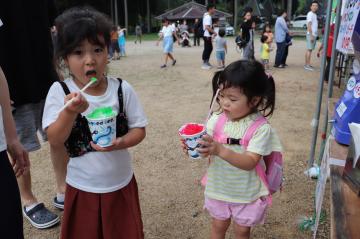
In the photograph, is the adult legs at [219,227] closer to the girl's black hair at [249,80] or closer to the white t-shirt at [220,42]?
the girl's black hair at [249,80]

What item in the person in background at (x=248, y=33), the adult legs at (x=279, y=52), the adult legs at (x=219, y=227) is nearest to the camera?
the adult legs at (x=219, y=227)

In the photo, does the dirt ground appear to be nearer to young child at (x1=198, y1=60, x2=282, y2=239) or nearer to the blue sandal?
the blue sandal

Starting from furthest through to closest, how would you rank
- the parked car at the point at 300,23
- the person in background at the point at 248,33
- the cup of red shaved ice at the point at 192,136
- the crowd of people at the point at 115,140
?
1. the parked car at the point at 300,23
2. the person in background at the point at 248,33
3. the crowd of people at the point at 115,140
4. the cup of red shaved ice at the point at 192,136

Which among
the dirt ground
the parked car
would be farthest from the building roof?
the dirt ground

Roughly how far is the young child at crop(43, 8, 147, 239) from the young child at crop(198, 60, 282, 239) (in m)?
0.41

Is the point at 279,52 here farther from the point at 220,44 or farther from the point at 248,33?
the point at 220,44

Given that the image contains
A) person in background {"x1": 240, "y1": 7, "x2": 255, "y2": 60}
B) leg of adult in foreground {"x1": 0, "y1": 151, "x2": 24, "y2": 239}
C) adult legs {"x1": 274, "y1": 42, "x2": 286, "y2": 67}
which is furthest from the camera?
adult legs {"x1": 274, "y1": 42, "x2": 286, "y2": 67}

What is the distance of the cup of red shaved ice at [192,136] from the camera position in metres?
1.36

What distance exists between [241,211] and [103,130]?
808mm

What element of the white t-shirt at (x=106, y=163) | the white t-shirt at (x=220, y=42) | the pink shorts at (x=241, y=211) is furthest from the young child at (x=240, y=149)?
the white t-shirt at (x=220, y=42)

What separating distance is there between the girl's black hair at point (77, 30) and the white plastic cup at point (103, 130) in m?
0.39

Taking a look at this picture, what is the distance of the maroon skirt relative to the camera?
1735 millimetres

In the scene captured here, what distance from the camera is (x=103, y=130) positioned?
55.2 inches

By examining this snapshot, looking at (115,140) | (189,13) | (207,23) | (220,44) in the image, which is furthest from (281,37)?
(189,13)
